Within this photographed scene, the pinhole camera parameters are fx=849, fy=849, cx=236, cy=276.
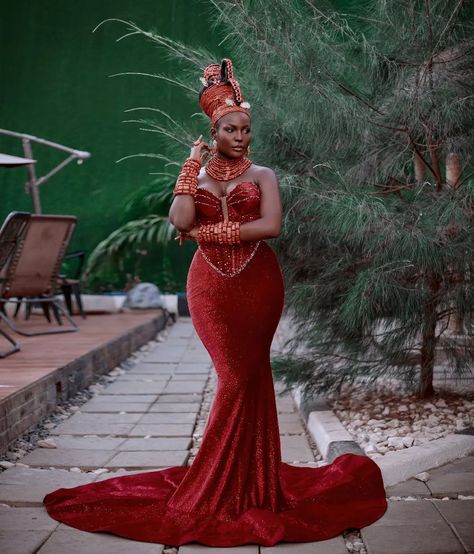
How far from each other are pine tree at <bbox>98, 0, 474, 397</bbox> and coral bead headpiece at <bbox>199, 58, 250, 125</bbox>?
0.98 metres

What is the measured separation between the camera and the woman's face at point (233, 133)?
2.95m

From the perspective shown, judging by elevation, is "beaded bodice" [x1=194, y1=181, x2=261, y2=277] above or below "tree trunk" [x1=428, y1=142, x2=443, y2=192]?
below

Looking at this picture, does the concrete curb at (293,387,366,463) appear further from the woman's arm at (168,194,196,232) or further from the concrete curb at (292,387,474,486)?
the woman's arm at (168,194,196,232)

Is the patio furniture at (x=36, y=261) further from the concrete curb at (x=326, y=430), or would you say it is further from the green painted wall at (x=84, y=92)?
the green painted wall at (x=84, y=92)

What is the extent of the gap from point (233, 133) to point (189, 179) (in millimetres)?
223

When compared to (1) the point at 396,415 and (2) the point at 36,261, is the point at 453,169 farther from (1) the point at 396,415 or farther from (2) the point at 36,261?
(2) the point at 36,261

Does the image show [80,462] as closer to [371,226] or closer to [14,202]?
[371,226]

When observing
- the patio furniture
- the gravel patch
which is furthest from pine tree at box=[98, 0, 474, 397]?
the patio furniture

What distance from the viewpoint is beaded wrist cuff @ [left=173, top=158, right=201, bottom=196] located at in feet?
9.61

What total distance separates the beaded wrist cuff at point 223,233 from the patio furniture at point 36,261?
3.96m

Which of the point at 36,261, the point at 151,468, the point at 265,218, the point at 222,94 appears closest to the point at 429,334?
the point at 151,468

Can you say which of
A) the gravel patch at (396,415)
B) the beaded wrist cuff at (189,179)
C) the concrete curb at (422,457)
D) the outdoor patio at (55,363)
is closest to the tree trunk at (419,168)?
the gravel patch at (396,415)

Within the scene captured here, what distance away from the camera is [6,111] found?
34.7ft

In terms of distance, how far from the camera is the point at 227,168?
9.88 ft
